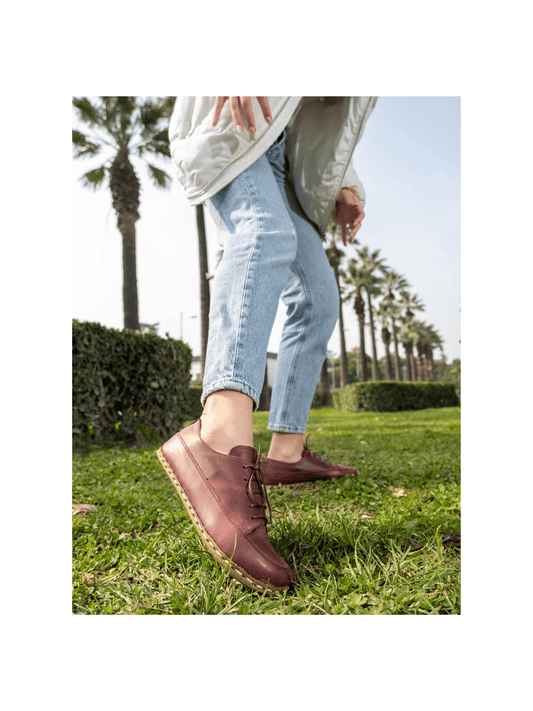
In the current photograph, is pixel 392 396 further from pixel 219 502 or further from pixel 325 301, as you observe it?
pixel 219 502

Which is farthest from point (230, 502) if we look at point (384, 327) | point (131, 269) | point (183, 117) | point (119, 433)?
point (384, 327)

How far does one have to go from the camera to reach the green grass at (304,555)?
3.33ft

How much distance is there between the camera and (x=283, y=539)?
133 cm

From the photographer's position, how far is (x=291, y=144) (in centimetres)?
211

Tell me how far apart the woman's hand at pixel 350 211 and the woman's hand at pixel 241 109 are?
2.78 ft

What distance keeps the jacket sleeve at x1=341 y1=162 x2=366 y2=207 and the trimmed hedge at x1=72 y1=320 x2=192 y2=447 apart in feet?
10.2

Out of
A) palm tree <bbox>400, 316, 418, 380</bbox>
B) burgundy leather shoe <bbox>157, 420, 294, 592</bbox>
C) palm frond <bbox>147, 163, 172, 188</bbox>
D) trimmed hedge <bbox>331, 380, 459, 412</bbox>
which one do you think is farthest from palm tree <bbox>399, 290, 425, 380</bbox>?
burgundy leather shoe <bbox>157, 420, 294, 592</bbox>

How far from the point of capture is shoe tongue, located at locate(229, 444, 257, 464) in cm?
124

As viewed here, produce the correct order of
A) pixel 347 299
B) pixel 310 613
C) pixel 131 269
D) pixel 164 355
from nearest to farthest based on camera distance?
pixel 310 613 → pixel 164 355 → pixel 131 269 → pixel 347 299

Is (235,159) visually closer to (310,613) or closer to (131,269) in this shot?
(310,613)

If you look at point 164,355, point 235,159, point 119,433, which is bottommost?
point 119,433

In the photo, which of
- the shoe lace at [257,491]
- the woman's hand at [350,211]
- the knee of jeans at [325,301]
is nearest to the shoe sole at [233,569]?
the shoe lace at [257,491]

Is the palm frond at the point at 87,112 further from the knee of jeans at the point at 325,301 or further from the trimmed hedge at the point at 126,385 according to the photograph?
the knee of jeans at the point at 325,301
